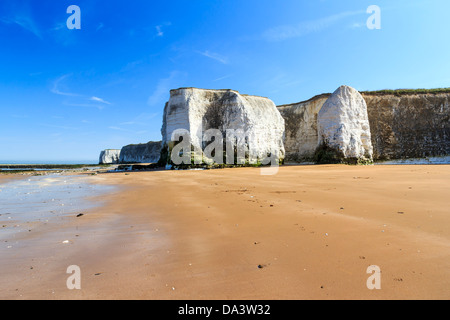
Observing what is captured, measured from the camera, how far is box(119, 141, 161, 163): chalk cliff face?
2590 inches

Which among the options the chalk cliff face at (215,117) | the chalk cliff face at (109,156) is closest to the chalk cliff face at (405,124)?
the chalk cliff face at (215,117)

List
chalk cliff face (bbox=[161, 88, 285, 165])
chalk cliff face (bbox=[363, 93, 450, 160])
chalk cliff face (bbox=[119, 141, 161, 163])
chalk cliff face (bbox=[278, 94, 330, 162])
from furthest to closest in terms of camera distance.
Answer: chalk cliff face (bbox=[119, 141, 161, 163])
chalk cliff face (bbox=[278, 94, 330, 162])
chalk cliff face (bbox=[363, 93, 450, 160])
chalk cliff face (bbox=[161, 88, 285, 165])

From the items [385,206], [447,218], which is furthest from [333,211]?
[447,218]

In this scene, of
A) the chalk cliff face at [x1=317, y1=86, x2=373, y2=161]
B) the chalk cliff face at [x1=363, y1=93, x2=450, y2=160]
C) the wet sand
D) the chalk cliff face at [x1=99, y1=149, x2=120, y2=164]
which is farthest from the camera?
the chalk cliff face at [x1=99, y1=149, x2=120, y2=164]

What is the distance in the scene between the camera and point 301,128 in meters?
31.1

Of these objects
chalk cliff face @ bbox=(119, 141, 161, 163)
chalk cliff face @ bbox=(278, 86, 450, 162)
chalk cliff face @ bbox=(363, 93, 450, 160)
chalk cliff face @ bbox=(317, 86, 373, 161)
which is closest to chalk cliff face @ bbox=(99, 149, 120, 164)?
chalk cliff face @ bbox=(119, 141, 161, 163)

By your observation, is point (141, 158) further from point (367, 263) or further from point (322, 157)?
point (367, 263)

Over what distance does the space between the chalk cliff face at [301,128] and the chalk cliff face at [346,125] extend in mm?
6078

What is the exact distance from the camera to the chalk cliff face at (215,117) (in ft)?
78.4

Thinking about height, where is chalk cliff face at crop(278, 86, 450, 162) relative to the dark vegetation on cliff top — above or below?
below

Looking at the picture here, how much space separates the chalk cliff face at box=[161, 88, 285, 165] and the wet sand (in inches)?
784

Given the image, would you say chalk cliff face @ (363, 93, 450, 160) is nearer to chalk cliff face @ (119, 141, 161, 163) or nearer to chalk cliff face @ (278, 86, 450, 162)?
chalk cliff face @ (278, 86, 450, 162)

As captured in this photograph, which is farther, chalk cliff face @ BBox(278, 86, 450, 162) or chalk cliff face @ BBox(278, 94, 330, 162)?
chalk cliff face @ BBox(278, 94, 330, 162)

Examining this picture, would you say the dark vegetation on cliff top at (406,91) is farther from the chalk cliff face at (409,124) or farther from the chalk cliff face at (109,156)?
the chalk cliff face at (109,156)
